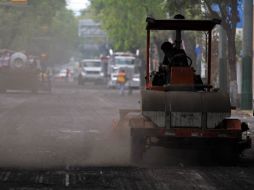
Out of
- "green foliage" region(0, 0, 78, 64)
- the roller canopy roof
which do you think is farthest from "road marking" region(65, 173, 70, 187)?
"green foliage" region(0, 0, 78, 64)

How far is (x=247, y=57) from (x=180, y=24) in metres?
19.4

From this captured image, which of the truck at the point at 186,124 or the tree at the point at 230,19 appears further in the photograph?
the tree at the point at 230,19

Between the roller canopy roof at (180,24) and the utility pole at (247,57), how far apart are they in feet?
60.2

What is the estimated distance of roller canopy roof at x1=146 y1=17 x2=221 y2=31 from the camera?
55.0 feet

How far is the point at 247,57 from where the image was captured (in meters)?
35.9

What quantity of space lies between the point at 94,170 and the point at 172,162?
2.14 m

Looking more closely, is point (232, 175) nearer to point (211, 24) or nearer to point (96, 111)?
point (211, 24)

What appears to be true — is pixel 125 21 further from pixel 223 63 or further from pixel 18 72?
pixel 223 63

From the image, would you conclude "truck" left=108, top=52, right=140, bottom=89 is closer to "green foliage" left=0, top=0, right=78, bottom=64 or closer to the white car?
"green foliage" left=0, top=0, right=78, bottom=64

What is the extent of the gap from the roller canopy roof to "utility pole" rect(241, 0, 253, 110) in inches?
722

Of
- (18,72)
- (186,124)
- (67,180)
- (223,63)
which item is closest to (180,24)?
(186,124)

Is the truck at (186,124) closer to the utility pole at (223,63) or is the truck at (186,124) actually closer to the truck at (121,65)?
the utility pole at (223,63)

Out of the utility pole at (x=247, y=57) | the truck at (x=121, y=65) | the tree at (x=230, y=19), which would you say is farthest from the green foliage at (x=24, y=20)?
the utility pole at (x=247, y=57)

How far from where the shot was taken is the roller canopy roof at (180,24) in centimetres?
1675
